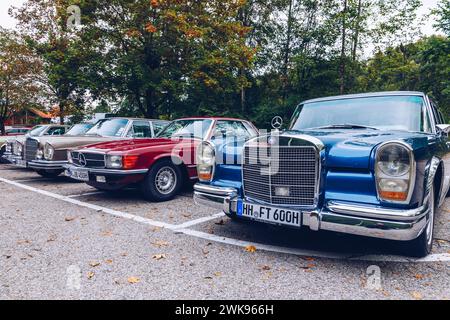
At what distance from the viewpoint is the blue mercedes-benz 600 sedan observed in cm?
261

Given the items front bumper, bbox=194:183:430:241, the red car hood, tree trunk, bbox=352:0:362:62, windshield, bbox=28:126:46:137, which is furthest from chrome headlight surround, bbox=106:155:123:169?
tree trunk, bbox=352:0:362:62

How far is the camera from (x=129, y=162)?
5.33 metres

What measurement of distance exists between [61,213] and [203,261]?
2993 millimetres

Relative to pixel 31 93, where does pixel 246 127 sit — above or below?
below

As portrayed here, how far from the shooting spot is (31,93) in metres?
25.2

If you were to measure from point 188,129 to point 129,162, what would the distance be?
4.91 ft

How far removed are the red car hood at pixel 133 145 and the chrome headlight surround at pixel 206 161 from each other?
1.93 m

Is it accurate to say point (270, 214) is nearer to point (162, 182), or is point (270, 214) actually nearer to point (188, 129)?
point (162, 182)

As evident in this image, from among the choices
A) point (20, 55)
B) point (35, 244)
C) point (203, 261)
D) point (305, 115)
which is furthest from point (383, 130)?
point (20, 55)

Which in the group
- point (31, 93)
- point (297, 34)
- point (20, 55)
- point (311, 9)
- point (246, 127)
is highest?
point (311, 9)

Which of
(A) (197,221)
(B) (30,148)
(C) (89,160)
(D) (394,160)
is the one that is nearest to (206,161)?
(A) (197,221)

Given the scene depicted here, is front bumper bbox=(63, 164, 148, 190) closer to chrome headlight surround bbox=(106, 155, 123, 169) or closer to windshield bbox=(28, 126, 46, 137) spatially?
chrome headlight surround bbox=(106, 155, 123, 169)

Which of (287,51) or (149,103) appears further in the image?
(287,51)
